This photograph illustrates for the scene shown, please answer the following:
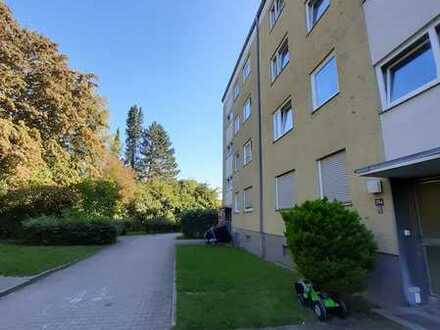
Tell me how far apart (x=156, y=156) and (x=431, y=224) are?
215 feet

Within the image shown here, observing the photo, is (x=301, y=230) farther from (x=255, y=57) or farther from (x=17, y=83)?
(x=17, y=83)

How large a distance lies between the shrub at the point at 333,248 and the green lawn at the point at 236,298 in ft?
2.54

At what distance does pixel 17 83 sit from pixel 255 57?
1379cm

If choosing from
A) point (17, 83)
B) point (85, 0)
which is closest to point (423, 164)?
point (85, 0)

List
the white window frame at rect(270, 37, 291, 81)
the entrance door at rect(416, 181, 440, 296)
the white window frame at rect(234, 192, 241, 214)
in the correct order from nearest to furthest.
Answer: the entrance door at rect(416, 181, 440, 296) < the white window frame at rect(270, 37, 291, 81) < the white window frame at rect(234, 192, 241, 214)

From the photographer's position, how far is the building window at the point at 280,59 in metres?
12.7

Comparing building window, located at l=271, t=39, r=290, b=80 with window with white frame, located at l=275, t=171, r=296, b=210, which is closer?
window with white frame, located at l=275, t=171, r=296, b=210

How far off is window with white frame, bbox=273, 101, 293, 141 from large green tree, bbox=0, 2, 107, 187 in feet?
45.0

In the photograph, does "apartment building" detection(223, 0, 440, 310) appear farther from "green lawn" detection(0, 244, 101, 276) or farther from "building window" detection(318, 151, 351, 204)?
"green lawn" detection(0, 244, 101, 276)

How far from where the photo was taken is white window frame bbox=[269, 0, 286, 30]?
13447 mm

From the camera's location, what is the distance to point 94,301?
754 centimetres

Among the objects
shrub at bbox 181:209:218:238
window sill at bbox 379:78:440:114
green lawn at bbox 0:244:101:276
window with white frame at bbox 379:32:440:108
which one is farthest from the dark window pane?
shrub at bbox 181:209:218:238

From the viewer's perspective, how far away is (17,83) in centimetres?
1953

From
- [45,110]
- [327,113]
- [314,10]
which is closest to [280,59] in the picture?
[314,10]
